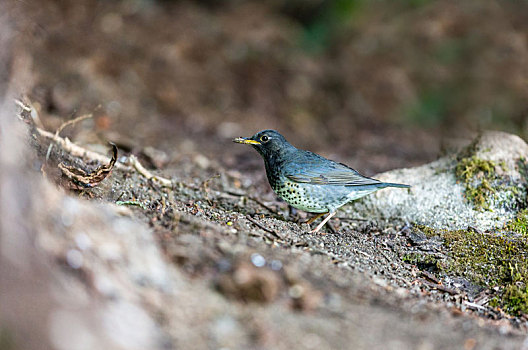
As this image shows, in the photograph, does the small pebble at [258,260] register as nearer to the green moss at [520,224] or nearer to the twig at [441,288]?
the twig at [441,288]

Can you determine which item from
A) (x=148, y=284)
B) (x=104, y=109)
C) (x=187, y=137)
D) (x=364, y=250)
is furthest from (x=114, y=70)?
(x=148, y=284)

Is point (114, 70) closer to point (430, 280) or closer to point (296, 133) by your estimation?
point (296, 133)

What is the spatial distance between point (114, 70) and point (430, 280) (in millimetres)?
7192

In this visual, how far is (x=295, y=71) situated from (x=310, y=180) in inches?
252

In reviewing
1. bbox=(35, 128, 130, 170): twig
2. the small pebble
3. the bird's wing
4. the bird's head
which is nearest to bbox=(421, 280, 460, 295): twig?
the bird's wing

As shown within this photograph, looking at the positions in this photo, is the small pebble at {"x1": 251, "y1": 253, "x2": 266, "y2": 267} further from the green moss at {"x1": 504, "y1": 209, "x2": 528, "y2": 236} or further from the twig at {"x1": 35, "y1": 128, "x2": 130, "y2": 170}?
the green moss at {"x1": 504, "y1": 209, "x2": 528, "y2": 236}

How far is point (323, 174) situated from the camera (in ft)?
16.0

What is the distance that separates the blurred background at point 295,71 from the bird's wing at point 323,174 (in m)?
2.81

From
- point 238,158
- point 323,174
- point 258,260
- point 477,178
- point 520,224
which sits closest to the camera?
point 258,260

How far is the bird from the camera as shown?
183 inches

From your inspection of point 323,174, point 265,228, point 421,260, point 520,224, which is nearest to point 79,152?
point 265,228

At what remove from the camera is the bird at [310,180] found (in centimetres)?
466

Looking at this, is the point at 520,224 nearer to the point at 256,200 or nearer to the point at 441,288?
the point at 441,288

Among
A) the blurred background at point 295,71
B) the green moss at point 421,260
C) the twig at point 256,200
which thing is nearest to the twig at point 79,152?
the twig at point 256,200
